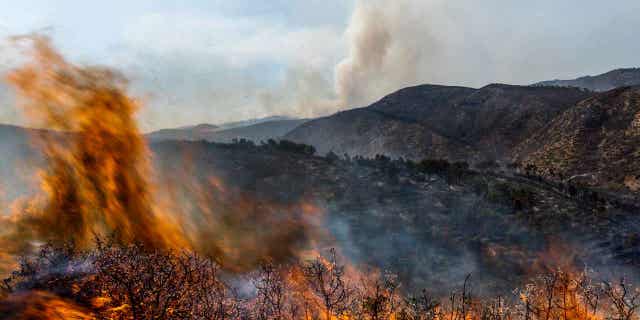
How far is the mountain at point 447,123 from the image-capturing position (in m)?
99.6

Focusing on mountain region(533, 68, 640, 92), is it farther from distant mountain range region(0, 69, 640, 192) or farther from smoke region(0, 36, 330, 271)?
smoke region(0, 36, 330, 271)

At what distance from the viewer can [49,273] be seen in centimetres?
1602

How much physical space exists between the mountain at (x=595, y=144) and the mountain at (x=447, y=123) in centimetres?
1139

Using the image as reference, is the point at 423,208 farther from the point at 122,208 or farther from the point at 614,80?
the point at 614,80

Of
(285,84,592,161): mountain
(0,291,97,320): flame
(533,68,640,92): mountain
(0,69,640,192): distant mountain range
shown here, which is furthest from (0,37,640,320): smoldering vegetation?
(533,68,640,92): mountain

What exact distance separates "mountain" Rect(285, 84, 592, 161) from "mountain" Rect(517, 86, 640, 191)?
11.4 meters

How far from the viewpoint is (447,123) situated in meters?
127

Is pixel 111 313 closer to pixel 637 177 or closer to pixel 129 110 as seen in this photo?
pixel 129 110

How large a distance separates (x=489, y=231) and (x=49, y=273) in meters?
34.0

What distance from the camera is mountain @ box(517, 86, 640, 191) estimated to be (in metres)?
56.8

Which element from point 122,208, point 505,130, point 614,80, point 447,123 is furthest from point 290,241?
point 614,80

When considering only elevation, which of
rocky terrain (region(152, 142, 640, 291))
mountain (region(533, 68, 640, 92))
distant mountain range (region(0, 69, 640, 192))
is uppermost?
mountain (region(533, 68, 640, 92))

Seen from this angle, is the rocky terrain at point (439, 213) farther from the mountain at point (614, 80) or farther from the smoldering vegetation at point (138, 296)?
the mountain at point (614, 80)

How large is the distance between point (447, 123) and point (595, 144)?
2386 inches
